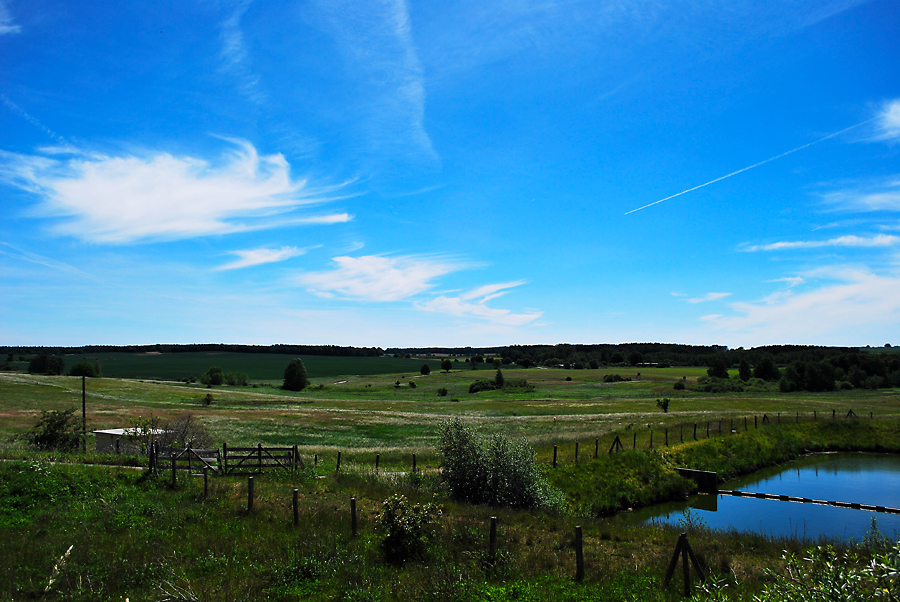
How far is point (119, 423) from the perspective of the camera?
155 ft

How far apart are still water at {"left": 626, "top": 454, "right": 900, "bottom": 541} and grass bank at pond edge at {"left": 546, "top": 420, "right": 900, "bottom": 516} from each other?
0.99 meters

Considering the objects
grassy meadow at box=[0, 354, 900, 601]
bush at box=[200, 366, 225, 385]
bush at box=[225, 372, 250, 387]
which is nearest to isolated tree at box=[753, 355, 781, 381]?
grassy meadow at box=[0, 354, 900, 601]

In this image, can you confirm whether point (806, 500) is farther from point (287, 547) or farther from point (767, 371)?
point (767, 371)

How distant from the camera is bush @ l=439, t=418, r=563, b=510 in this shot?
72.6 feet

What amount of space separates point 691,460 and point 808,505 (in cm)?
797

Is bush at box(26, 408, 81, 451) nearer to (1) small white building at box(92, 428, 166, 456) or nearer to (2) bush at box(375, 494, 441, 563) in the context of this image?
(1) small white building at box(92, 428, 166, 456)

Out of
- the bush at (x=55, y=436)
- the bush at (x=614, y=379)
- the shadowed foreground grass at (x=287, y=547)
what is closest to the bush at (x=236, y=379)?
the bush at (x=614, y=379)

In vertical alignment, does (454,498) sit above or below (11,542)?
below

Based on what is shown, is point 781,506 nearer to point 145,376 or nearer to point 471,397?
point 471,397

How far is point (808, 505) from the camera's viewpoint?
30.6 meters

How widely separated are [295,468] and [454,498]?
8.36m

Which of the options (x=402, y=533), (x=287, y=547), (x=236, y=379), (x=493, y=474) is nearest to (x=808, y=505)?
(x=493, y=474)

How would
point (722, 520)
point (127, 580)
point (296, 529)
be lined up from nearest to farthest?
point (127, 580)
point (296, 529)
point (722, 520)

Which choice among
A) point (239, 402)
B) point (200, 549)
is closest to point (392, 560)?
point (200, 549)
